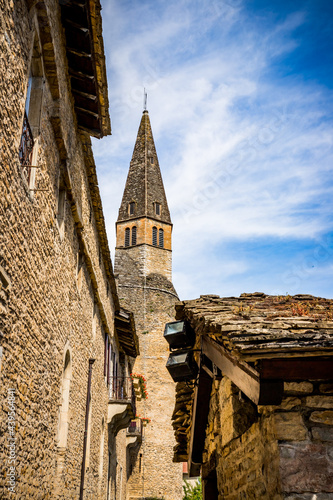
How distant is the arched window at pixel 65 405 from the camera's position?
25.7ft

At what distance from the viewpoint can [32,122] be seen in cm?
618

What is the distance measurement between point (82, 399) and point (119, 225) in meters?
27.9

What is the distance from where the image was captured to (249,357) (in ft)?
13.5

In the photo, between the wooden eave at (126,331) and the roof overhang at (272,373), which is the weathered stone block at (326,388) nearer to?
the roof overhang at (272,373)

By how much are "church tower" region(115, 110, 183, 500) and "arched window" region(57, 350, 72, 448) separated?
58.5 feet

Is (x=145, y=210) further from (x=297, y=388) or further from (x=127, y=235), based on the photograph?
(x=297, y=388)

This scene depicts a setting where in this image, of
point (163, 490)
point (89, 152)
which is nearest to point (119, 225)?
point (163, 490)

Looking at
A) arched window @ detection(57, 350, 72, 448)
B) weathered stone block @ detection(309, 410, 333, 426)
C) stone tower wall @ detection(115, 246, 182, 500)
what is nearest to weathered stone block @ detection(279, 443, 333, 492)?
weathered stone block @ detection(309, 410, 333, 426)

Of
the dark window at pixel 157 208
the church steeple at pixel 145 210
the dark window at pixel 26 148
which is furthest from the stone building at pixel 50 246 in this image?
the dark window at pixel 157 208

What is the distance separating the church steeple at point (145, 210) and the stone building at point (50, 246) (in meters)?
23.3

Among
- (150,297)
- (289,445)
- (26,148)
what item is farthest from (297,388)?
(150,297)

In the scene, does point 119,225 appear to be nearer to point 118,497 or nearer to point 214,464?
point 118,497

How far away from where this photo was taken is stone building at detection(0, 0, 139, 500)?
4.79 m

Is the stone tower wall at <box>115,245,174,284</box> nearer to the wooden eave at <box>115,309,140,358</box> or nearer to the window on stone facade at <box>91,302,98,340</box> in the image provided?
the wooden eave at <box>115,309,140,358</box>
